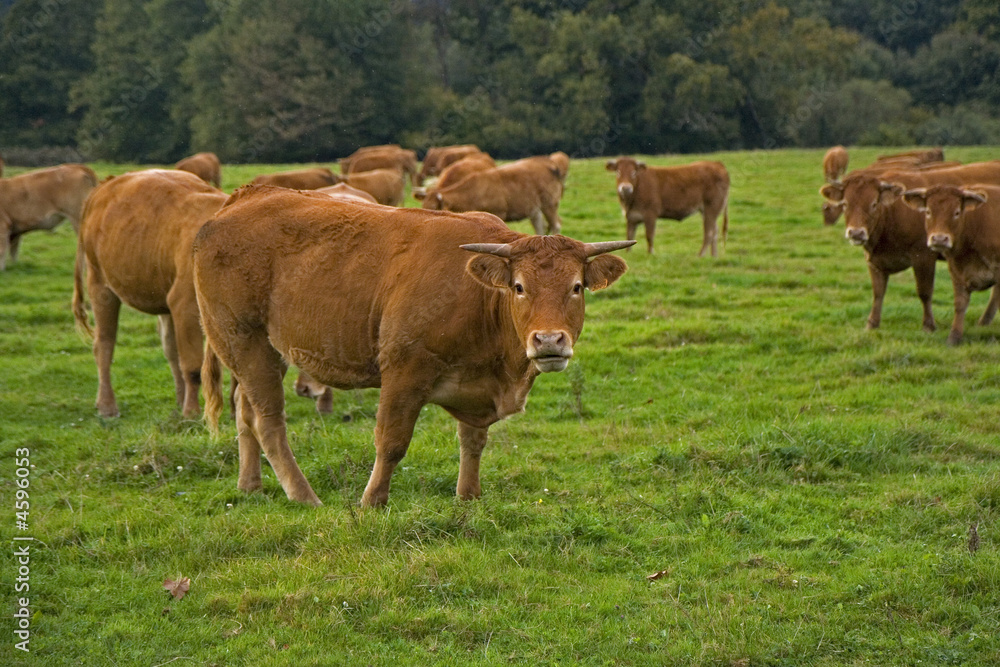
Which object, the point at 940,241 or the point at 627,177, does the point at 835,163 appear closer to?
the point at 627,177

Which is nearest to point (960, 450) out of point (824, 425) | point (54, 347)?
point (824, 425)

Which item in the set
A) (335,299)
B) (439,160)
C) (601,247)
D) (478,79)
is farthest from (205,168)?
(478,79)

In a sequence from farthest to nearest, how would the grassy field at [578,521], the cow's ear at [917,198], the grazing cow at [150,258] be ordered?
the cow's ear at [917,198] < the grazing cow at [150,258] < the grassy field at [578,521]

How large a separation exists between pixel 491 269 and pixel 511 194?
1220cm

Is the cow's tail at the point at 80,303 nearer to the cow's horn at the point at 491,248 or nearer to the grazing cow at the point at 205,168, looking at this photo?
the cow's horn at the point at 491,248

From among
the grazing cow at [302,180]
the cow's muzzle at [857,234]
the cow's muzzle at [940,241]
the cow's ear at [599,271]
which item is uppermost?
the cow's ear at [599,271]

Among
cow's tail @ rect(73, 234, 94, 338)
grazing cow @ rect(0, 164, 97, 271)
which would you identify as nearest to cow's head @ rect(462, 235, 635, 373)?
cow's tail @ rect(73, 234, 94, 338)

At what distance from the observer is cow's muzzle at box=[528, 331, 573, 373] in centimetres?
532

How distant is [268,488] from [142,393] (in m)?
3.87

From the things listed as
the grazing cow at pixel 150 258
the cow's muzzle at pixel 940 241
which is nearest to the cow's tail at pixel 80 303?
the grazing cow at pixel 150 258

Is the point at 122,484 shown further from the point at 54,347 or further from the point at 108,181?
the point at 54,347

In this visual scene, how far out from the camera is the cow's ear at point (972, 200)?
38.0 ft

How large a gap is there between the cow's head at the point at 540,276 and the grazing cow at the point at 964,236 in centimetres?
728

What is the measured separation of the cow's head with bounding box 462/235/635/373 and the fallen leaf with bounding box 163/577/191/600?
2.31m
